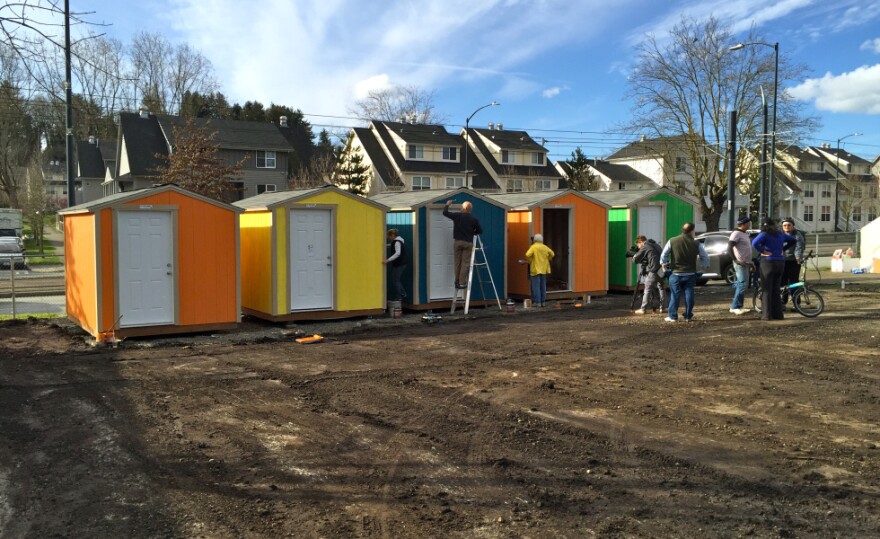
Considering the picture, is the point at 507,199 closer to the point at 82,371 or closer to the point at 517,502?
the point at 82,371

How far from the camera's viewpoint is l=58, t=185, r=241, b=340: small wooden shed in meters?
11.0

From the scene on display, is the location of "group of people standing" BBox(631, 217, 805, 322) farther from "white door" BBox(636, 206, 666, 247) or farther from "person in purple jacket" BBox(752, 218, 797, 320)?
"white door" BBox(636, 206, 666, 247)

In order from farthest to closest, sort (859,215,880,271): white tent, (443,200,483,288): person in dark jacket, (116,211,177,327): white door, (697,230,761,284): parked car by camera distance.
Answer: (859,215,880,271): white tent < (697,230,761,284): parked car < (443,200,483,288): person in dark jacket < (116,211,177,327): white door

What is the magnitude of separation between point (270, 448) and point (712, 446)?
139 inches

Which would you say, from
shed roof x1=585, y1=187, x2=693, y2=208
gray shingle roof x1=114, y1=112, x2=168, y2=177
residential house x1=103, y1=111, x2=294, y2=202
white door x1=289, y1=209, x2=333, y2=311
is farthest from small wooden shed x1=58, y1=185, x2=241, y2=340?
gray shingle roof x1=114, y1=112, x2=168, y2=177

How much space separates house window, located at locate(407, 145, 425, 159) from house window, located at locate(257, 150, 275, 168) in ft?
31.3

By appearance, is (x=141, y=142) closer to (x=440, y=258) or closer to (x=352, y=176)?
(x=352, y=176)

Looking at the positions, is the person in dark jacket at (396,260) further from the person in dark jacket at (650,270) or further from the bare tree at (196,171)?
the bare tree at (196,171)

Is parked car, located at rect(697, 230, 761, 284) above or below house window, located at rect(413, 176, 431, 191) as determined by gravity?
below

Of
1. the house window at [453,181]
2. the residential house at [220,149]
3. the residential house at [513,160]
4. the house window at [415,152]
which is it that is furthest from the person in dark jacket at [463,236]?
the residential house at [513,160]

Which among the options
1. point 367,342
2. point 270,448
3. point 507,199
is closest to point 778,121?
point 507,199

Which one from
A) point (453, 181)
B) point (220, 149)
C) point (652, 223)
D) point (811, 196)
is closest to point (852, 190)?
point (811, 196)

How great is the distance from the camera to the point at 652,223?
18484mm

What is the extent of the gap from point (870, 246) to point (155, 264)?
23169mm
